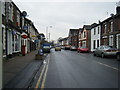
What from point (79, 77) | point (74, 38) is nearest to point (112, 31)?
point (79, 77)

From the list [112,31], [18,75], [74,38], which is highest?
[74,38]

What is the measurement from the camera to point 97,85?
5.90m

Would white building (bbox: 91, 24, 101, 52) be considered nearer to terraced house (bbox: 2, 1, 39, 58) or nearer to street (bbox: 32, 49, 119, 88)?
terraced house (bbox: 2, 1, 39, 58)

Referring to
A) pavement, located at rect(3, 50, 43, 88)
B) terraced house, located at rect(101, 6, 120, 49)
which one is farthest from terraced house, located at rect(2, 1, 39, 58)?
terraced house, located at rect(101, 6, 120, 49)

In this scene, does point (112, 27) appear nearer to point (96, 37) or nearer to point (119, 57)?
point (96, 37)

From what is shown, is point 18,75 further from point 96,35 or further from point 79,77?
point 96,35

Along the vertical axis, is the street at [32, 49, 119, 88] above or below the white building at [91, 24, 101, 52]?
below

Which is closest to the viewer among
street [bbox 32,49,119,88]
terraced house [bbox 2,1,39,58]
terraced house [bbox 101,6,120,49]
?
street [bbox 32,49,119,88]

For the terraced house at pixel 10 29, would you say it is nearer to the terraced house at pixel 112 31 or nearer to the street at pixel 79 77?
the street at pixel 79 77

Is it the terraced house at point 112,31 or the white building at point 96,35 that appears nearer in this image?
the terraced house at point 112,31

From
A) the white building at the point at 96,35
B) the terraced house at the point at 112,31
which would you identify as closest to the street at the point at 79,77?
the terraced house at the point at 112,31

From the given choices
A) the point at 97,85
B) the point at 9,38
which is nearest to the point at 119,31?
the point at 9,38

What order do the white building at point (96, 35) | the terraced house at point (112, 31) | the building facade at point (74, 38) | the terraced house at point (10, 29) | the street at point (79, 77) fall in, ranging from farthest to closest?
1. the building facade at point (74, 38)
2. the white building at point (96, 35)
3. the terraced house at point (112, 31)
4. the terraced house at point (10, 29)
5. the street at point (79, 77)

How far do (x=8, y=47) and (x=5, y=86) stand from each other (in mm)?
11313
